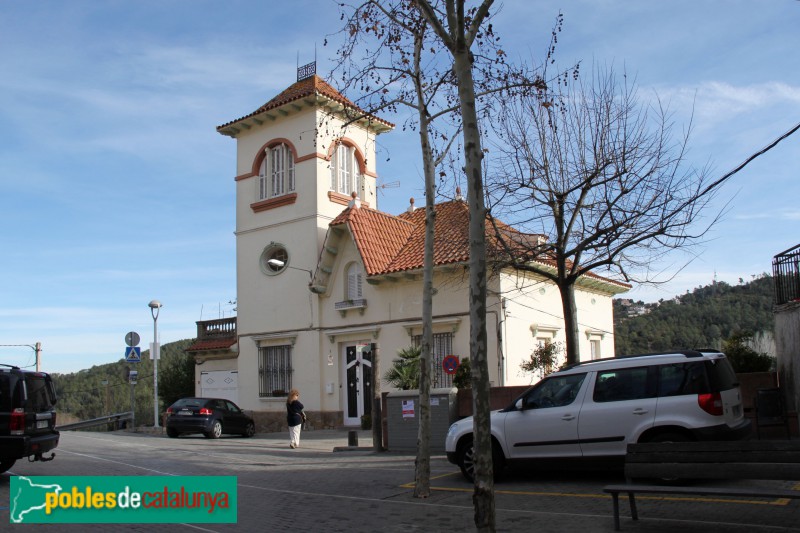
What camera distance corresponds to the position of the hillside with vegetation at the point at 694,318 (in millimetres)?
32812

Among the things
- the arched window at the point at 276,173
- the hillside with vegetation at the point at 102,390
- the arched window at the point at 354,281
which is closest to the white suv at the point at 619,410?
the arched window at the point at 354,281

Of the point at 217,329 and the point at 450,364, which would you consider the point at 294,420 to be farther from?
the point at 217,329

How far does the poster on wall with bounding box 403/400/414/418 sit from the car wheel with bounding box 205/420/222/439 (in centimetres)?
953

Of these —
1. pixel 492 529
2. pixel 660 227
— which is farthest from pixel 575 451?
pixel 660 227

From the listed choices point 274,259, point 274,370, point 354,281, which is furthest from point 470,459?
point 274,259

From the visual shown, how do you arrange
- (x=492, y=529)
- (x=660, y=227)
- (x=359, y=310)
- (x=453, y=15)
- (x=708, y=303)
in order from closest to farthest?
(x=492, y=529) → (x=453, y=15) → (x=660, y=227) → (x=359, y=310) → (x=708, y=303)

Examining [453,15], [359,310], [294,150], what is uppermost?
[294,150]

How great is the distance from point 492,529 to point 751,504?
4287 millimetres

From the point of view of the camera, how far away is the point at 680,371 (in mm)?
10195

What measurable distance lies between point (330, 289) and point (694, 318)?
19008 millimetres

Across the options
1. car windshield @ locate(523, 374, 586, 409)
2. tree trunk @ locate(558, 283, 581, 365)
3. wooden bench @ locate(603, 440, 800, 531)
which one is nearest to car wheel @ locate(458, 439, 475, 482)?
car windshield @ locate(523, 374, 586, 409)

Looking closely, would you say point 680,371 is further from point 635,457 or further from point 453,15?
point 453,15

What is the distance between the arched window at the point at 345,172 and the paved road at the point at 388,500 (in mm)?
12768

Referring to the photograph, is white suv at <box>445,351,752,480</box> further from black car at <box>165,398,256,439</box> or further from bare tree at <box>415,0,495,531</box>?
black car at <box>165,398,256,439</box>
